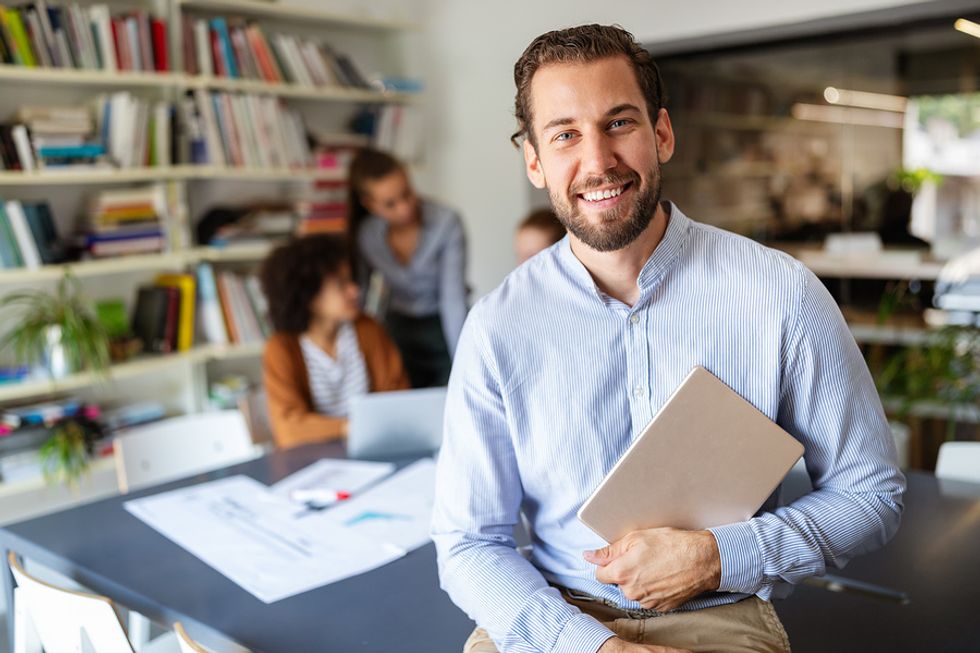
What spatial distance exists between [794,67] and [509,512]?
3.29 m

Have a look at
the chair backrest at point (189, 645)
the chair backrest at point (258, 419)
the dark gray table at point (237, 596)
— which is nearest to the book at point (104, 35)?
the chair backrest at point (258, 419)

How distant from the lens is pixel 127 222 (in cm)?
383

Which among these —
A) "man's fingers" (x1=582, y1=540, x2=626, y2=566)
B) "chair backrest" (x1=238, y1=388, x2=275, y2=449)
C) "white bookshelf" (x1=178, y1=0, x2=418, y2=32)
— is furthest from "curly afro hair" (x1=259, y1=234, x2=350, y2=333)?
"man's fingers" (x1=582, y1=540, x2=626, y2=566)

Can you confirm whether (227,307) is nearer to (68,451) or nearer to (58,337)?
(58,337)

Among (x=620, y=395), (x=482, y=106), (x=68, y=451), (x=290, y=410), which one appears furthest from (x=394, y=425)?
(x=482, y=106)

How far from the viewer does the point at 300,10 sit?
430 cm

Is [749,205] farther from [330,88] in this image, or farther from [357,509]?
[357,509]

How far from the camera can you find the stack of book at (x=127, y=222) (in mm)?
3740

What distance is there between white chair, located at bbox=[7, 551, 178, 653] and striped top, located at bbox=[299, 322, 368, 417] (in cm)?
135

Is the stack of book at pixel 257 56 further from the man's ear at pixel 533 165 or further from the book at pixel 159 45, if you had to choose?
the man's ear at pixel 533 165

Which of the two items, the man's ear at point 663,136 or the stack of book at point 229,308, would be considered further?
the stack of book at point 229,308

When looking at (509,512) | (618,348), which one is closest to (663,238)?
(618,348)

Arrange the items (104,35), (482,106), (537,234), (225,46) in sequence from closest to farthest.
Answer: (537,234)
(104,35)
(225,46)
(482,106)

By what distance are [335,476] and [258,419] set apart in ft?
3.23
